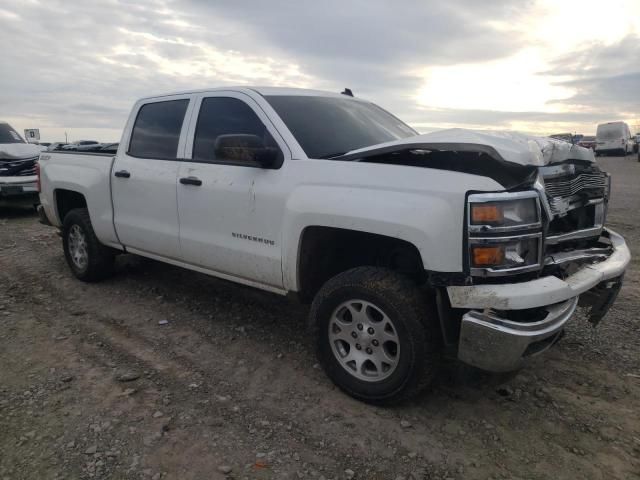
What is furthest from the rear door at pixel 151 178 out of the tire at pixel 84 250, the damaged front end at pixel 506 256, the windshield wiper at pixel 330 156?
the damaged front end at pixel 506 256

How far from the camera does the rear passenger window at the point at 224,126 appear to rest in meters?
3.62

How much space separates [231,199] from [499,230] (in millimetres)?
1903

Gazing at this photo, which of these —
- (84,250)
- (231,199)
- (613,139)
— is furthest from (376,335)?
(613,139)

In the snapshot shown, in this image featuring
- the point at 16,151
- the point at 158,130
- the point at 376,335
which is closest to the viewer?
the point at 376,335

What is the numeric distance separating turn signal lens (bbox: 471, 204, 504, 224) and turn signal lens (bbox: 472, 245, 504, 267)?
137 mm

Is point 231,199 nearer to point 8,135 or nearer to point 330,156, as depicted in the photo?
point 330,156

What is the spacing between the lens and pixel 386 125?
4.28 metres

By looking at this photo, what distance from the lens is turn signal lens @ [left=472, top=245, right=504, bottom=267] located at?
256 centimetres

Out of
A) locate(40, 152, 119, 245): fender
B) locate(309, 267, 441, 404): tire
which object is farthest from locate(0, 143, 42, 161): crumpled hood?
locate(309, 267, 441, 404): tire

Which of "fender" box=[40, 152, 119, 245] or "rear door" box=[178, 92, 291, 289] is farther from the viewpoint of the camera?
"fender" box=[40, 152, 119, 245]

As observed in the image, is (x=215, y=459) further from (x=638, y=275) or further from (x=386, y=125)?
(x=638, y=275)

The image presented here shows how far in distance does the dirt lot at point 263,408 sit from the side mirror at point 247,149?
57.3 inches

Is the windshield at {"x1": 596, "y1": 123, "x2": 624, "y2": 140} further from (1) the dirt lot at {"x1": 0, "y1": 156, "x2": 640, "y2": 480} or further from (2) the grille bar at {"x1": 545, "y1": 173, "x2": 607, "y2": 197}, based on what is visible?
(2) the grille bar at {"x1": 545, "y1": 173, "x2": 607, "y2": 197}

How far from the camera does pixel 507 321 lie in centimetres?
253
